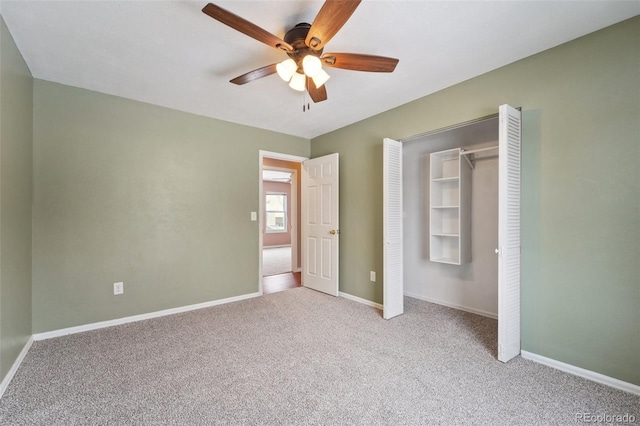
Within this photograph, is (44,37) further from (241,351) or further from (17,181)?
(241,351)

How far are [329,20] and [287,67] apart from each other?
49cm

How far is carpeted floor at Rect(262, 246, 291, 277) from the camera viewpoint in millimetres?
5797

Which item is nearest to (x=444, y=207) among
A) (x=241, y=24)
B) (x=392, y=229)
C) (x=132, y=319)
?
(x=392, y=229)

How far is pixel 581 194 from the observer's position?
2027mm

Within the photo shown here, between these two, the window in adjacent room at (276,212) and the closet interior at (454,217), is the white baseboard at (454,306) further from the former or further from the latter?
the window in adjacent room at (276,212)

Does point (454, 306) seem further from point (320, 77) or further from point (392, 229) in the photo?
point (320, 77)

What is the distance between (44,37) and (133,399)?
2.59 metres

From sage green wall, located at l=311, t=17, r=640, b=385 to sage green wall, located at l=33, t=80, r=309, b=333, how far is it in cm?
309

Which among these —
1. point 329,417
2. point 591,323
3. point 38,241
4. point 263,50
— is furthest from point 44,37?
point 591,323

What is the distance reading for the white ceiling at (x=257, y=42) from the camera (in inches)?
68.5

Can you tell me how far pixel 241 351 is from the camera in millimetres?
2406

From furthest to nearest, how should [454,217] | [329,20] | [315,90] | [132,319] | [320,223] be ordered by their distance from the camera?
[320,223]
[454,217]
[132,319]
[315,90]
[329,20]

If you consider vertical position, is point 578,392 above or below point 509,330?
below

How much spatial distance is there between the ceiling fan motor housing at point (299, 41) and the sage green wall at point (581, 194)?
66.8 inches
